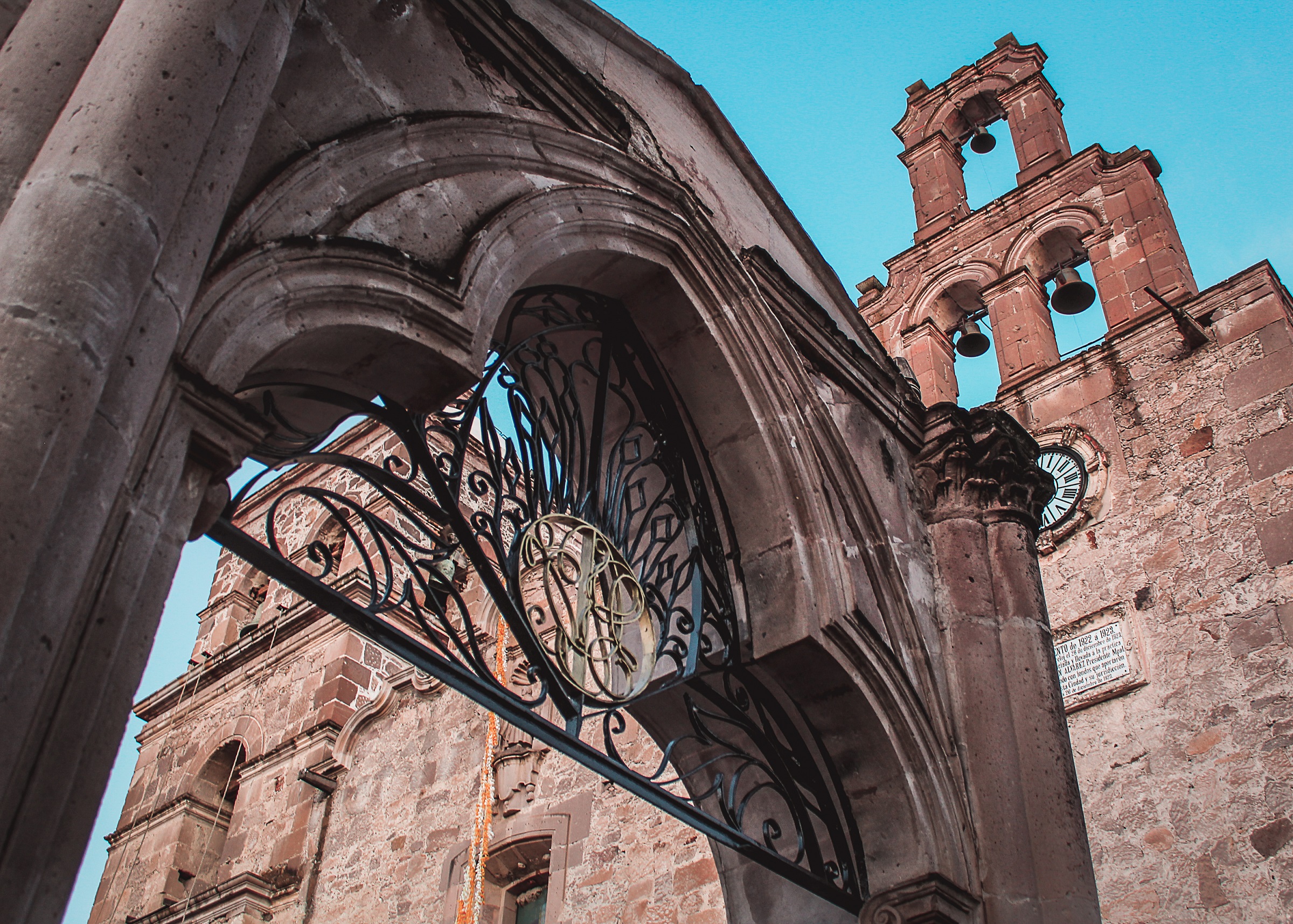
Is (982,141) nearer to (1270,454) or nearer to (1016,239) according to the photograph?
(1016,239)

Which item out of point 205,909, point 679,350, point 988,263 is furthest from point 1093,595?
point 205,909

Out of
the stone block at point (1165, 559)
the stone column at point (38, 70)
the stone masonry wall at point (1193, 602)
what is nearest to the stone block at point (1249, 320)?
the stone masonry wall at point (1193, 602)

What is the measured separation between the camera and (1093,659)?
10.4 m

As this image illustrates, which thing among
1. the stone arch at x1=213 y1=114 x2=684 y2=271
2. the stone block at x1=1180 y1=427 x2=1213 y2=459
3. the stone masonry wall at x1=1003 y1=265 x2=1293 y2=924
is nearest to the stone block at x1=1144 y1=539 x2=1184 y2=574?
the stone masonry wall at x1=1003 y1=265 x2=1293 y2=924

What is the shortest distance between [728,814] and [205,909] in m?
8.29

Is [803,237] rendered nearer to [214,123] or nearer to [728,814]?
[728,814]

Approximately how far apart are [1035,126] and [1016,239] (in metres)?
2.07

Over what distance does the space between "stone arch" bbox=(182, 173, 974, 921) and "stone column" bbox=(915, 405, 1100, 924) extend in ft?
0.55

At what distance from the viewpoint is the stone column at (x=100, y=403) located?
1.93 m

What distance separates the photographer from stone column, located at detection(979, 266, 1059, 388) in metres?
13.5

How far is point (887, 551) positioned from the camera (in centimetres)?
503

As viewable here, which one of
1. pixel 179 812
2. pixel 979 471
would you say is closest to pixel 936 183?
pixel 979 471

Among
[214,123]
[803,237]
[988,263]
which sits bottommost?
[214,123]

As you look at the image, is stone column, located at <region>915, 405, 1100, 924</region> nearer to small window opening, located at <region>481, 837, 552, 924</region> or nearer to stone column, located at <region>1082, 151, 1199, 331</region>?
small window opening, located at <region>481, 837, 552, 924</region>
